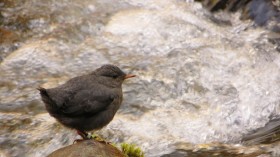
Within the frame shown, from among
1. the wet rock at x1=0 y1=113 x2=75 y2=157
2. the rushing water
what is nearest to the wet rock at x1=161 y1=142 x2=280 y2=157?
the rushing water

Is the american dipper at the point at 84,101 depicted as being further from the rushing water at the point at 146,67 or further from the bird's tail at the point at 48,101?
the rushing water at the point at 146,67

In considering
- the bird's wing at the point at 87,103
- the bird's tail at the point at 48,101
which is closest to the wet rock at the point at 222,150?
the bird's wing at the point at 87,103

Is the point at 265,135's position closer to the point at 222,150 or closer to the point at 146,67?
the point at 222,150

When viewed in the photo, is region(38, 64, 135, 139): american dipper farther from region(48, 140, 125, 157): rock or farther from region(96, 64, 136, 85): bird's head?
region(48, 140, 125, 157): rock

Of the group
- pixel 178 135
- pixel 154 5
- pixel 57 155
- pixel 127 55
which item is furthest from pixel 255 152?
pixel 154 5

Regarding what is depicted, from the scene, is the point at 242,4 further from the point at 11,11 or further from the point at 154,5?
the point at 11,11

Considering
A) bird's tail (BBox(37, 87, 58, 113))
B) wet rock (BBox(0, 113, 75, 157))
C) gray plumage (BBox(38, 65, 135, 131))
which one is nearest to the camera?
bird's tail (BBox(37, 87, 58, 113))

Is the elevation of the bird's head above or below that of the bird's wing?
above

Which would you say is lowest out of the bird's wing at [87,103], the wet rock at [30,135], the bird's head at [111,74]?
the wet rock at [30,135]
